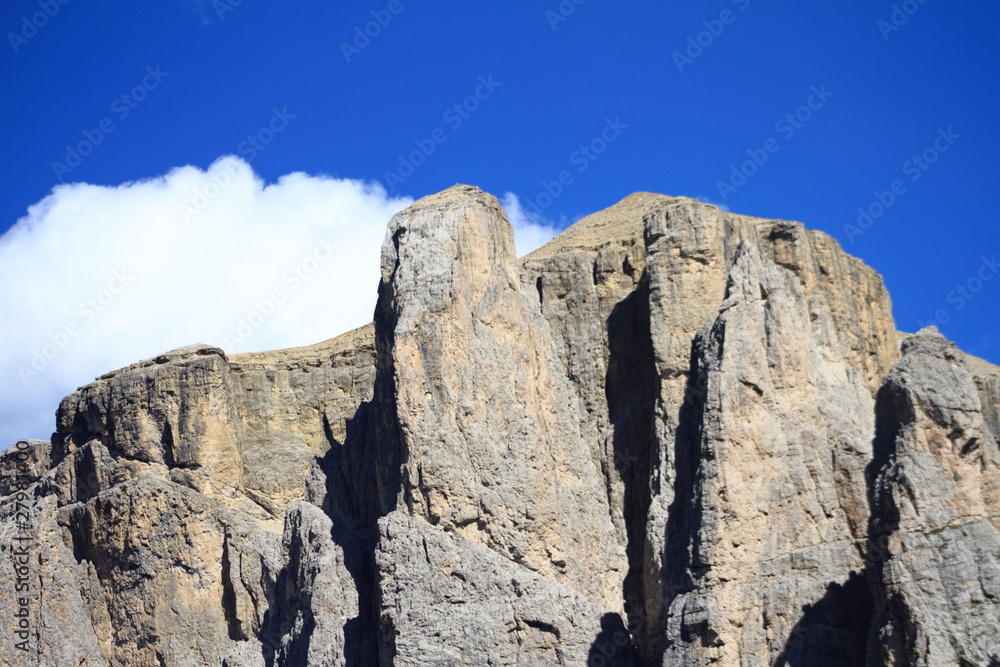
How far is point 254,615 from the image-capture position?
51.2 meters

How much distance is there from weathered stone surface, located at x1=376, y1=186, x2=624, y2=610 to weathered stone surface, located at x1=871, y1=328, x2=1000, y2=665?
9.58 m

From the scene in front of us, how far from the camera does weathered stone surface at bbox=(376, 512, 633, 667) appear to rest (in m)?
40.6

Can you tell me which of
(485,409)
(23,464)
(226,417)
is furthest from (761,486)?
(23,464)

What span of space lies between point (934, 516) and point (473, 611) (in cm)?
1124

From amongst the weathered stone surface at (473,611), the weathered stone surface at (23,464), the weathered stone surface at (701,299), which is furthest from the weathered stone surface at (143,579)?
the weathered stone surface at (701,299)

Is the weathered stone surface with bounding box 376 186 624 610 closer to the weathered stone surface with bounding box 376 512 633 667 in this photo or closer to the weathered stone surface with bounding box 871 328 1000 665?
the weathered stone surface with bounding box 376 512 633 667

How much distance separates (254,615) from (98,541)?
5.52 meters

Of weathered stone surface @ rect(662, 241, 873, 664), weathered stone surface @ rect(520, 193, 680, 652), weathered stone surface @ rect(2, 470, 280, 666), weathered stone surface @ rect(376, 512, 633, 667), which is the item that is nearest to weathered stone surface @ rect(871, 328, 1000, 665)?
weathered stone surface @ rect(662, 241, 873, 664)

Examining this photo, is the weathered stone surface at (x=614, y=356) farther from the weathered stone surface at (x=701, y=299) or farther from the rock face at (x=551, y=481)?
the weathered stone surface at (x=701, y=299)

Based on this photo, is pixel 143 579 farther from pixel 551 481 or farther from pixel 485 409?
pixel 551 481

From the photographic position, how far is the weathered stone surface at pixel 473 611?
133 feet

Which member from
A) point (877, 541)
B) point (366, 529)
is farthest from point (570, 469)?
point (877, 541)

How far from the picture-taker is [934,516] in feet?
113

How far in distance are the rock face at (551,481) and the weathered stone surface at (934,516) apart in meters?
0.06
